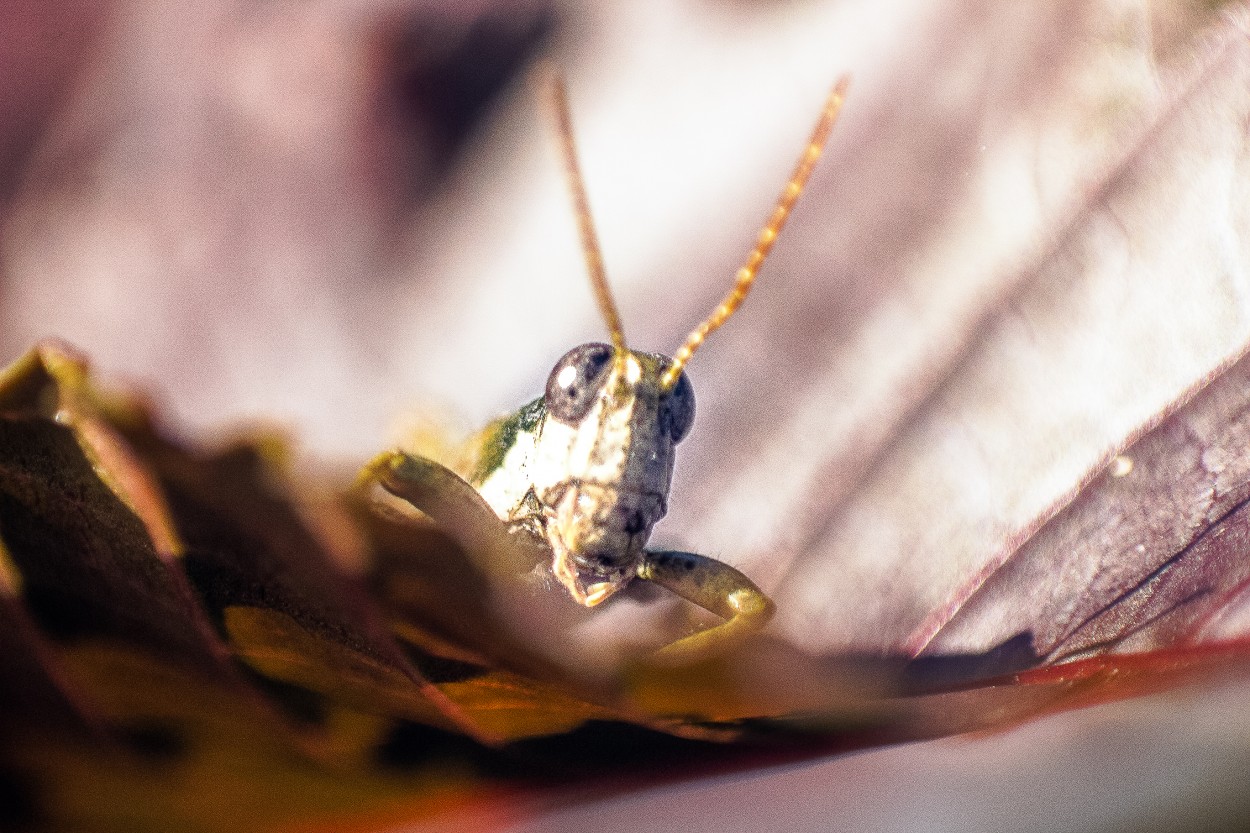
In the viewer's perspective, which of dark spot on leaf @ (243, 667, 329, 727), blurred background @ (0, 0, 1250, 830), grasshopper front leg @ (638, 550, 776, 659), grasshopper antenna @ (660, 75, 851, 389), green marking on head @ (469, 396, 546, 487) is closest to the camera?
dark spot on leaf @ (243, 667, 329, 727)

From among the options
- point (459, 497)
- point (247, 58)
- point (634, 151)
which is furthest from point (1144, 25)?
point (247, 58)

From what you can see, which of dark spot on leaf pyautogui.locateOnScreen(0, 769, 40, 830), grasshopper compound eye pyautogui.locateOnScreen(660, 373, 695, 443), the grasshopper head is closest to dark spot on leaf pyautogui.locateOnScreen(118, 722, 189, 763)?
dark spot on leaf pyautogui.locateOnScreen(0, 769, 40, 830)

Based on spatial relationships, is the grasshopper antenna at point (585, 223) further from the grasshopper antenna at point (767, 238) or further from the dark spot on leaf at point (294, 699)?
the dark spot on leaf at point (294, 699)

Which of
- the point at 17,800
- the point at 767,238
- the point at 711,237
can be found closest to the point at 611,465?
the point at 767,238

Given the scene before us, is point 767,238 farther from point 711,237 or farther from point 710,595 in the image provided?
point 710,595

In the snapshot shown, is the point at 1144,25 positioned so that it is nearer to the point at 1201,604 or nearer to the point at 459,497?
the point at 1201,604

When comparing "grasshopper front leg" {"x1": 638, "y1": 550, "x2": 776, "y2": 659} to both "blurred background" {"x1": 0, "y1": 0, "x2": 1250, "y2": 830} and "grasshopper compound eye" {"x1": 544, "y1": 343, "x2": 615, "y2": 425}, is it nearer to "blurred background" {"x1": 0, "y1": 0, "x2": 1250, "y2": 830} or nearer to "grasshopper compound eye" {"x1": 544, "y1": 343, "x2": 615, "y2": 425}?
"blurred background" {"x1": 0, "y1": 0, "x2": 1250, "y2": 830}

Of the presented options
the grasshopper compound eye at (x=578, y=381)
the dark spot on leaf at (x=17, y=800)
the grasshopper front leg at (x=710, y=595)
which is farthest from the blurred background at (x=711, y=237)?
the dark spot on leaf at (x=17, y=800)
